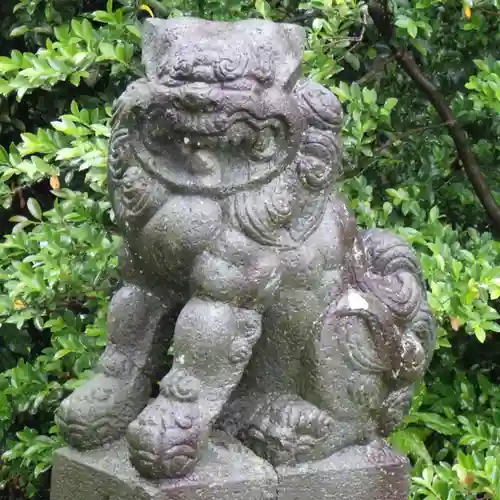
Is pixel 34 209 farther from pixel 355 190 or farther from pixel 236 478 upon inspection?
pixel 236 478

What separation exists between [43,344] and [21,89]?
100 centimetres

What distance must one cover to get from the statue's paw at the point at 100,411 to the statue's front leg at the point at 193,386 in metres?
0.15

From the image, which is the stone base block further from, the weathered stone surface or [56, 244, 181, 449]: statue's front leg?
[56, 244, 181, 449]: statue's front leg

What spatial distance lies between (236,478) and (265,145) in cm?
54

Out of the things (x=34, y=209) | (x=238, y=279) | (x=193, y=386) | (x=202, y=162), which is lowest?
(x=34, y=209)

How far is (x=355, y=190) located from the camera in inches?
96.3

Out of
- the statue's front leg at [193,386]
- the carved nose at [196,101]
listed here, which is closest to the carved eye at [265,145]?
the carved nose at [196,101]

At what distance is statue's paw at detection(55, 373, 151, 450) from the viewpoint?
1615 millimetres

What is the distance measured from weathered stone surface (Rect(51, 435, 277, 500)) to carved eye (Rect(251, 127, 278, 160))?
492mm

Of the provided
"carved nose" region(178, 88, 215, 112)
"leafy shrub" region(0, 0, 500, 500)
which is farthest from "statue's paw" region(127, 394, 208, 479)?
"leafy shrub" region(0, 0, 500, 500)

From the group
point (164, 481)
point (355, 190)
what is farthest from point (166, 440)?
point (355, 190)

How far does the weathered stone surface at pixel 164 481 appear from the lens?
1478 millimetres

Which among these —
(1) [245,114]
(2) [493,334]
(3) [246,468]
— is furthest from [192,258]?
(2) [493,334]

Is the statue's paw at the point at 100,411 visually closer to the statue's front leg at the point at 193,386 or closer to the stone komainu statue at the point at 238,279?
the stone komainu statue at the point at 238,279
